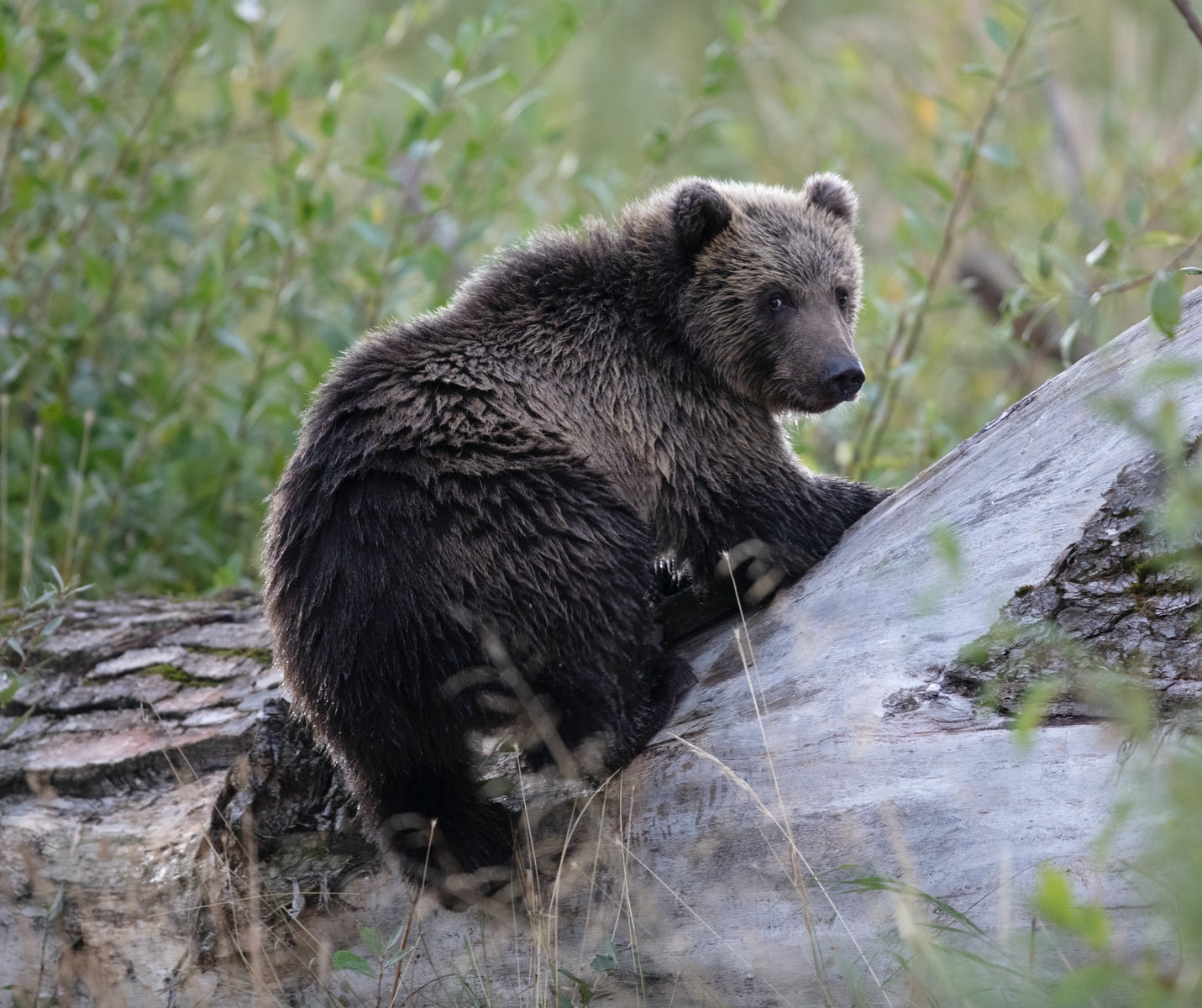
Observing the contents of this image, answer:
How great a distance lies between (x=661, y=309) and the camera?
14.5ft

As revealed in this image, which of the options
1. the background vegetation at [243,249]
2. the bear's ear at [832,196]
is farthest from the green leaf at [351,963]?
the bear's ear at [832,196]

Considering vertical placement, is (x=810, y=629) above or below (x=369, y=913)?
above

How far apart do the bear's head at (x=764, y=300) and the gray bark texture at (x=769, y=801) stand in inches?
30.7

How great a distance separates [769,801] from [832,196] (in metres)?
2.70

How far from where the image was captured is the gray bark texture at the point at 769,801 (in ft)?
9.23

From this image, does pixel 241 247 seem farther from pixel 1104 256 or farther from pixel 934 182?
pixel 1104 256

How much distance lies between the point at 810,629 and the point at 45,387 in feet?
14.4

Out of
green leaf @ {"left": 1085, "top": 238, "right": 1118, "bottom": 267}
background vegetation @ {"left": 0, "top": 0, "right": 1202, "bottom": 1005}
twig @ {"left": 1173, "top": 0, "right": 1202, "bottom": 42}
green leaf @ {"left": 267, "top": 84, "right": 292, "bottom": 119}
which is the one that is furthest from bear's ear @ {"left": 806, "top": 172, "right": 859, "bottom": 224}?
green leaf @ {"left": 267, "top": 84, "right": 292, "bottom": 119}

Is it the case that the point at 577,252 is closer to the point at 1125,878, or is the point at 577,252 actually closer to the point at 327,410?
the point at 327,410

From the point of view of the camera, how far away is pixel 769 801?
122 inches

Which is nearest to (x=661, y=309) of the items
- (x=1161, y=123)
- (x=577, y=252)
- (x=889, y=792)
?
(x=577, y=252)

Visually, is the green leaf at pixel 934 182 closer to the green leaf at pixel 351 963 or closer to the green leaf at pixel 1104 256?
→ the green leaf at pixel 1104 256

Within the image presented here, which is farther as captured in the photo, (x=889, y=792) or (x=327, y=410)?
(x=327, y=410)

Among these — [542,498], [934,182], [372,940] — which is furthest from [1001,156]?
[372,940]
